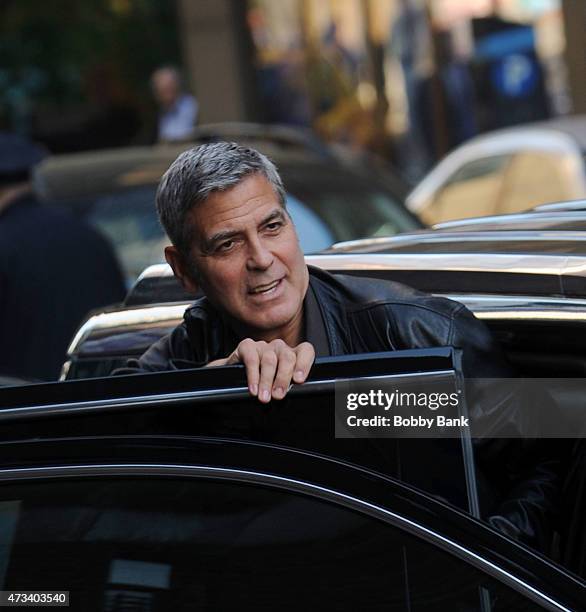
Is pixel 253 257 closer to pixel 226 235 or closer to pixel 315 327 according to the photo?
pixel 226 235

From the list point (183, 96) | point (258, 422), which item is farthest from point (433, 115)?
point (258, 422)

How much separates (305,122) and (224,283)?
1328 centimetres

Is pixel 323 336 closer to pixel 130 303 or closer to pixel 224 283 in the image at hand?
pixel 224 283

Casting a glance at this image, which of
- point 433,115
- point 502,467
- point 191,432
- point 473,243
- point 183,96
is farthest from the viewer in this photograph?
point 433,115

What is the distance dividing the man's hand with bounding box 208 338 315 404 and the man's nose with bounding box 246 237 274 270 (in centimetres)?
52

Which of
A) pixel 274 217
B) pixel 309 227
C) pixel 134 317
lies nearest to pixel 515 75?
pixel 309 227

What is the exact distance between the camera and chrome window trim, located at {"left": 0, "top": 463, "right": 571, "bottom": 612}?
1820 millimetres

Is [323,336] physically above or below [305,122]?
below

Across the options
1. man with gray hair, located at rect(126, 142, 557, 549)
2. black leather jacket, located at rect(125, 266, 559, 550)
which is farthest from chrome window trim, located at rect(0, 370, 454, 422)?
man with gray hair, located at rect(126, 142, 557, 549)

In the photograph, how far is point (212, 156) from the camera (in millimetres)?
2744

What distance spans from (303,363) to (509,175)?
567cm

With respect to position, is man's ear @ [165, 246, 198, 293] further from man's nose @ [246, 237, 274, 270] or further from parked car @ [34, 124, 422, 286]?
parked car @ [34, 124, 422, 286]

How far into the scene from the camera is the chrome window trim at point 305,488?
1.82m

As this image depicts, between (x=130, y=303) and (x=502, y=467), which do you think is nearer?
(x=502, y=467)
